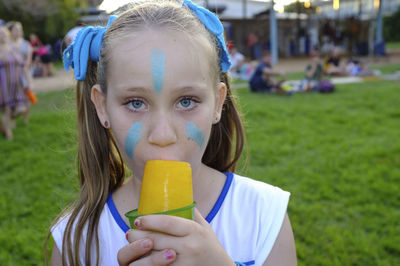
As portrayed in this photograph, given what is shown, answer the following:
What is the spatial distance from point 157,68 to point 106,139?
2.18 ft

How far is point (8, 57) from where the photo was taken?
696 centimetres

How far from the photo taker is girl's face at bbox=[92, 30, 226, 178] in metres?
1.28

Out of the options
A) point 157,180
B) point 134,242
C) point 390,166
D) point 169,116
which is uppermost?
point 169,116

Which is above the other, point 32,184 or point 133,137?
point 133,137

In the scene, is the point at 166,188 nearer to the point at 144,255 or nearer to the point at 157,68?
the point at 144,255

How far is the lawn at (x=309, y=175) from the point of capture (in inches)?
122

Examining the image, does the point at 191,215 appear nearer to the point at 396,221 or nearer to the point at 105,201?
the point at 105,201

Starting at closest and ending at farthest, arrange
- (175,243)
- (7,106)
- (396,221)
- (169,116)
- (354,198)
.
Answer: (175,243), (169,116), (396,221), (354,198), (7,106)

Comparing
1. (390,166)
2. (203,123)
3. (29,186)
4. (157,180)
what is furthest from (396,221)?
(29,186)

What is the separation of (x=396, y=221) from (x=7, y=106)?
659 centimetres

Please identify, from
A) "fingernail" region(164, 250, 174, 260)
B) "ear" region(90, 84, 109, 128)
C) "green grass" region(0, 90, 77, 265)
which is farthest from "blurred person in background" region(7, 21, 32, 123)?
"fingernail" region(164, 250, 174, 260)

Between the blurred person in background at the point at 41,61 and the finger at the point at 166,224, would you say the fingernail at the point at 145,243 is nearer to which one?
the finger at the point at 166,224

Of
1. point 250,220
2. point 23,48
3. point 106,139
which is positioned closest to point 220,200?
point 250,220

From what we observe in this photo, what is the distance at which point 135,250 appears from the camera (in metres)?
1.09
